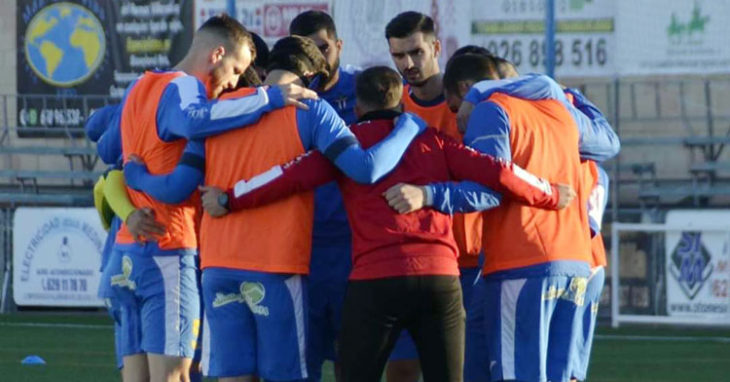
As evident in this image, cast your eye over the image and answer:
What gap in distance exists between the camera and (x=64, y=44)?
18547 millimetres

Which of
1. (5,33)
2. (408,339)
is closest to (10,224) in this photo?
(5,33)

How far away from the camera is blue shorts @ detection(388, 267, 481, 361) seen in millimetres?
7148

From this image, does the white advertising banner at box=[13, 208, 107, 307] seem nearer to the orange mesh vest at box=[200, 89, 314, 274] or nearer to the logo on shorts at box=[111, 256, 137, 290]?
the logo on shorts at box=[111, 256, 137, 290]

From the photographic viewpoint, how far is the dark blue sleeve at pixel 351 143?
613cm

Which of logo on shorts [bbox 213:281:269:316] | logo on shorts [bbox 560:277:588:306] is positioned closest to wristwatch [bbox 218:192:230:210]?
logo on shorts [bbox 213:281:269:316]

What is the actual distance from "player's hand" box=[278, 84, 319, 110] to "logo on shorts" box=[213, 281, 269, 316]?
28.6 inches

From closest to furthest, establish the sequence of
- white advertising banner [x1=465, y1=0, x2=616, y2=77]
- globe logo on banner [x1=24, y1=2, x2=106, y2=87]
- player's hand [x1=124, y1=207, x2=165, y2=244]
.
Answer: player's hand [x1=124, y1=207, x2=165, y2=244] < white advertising banner [x1=465, y1=0, x2=616, y2=77] < globe logo on banner [x1=24, y1=2, x2=106, y2=87]

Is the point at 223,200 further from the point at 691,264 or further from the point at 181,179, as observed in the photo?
the point at 691,264

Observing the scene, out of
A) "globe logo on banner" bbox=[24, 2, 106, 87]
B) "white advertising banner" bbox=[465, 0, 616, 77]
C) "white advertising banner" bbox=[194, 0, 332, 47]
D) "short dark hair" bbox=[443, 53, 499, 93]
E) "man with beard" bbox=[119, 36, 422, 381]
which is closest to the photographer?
"man with beard" bbox=[119, 36, 422, 381]

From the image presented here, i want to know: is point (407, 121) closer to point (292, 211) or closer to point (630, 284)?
point (292, 211)

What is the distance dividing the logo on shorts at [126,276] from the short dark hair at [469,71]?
5.27 feet

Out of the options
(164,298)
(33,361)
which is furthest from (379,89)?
(33,361)

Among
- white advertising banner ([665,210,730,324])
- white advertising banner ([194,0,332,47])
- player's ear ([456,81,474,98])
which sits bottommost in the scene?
white advertising banner ([665,210,730,324])

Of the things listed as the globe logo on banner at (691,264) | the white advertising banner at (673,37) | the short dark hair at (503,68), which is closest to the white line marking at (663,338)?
the globe logo on banner at (691,264)
